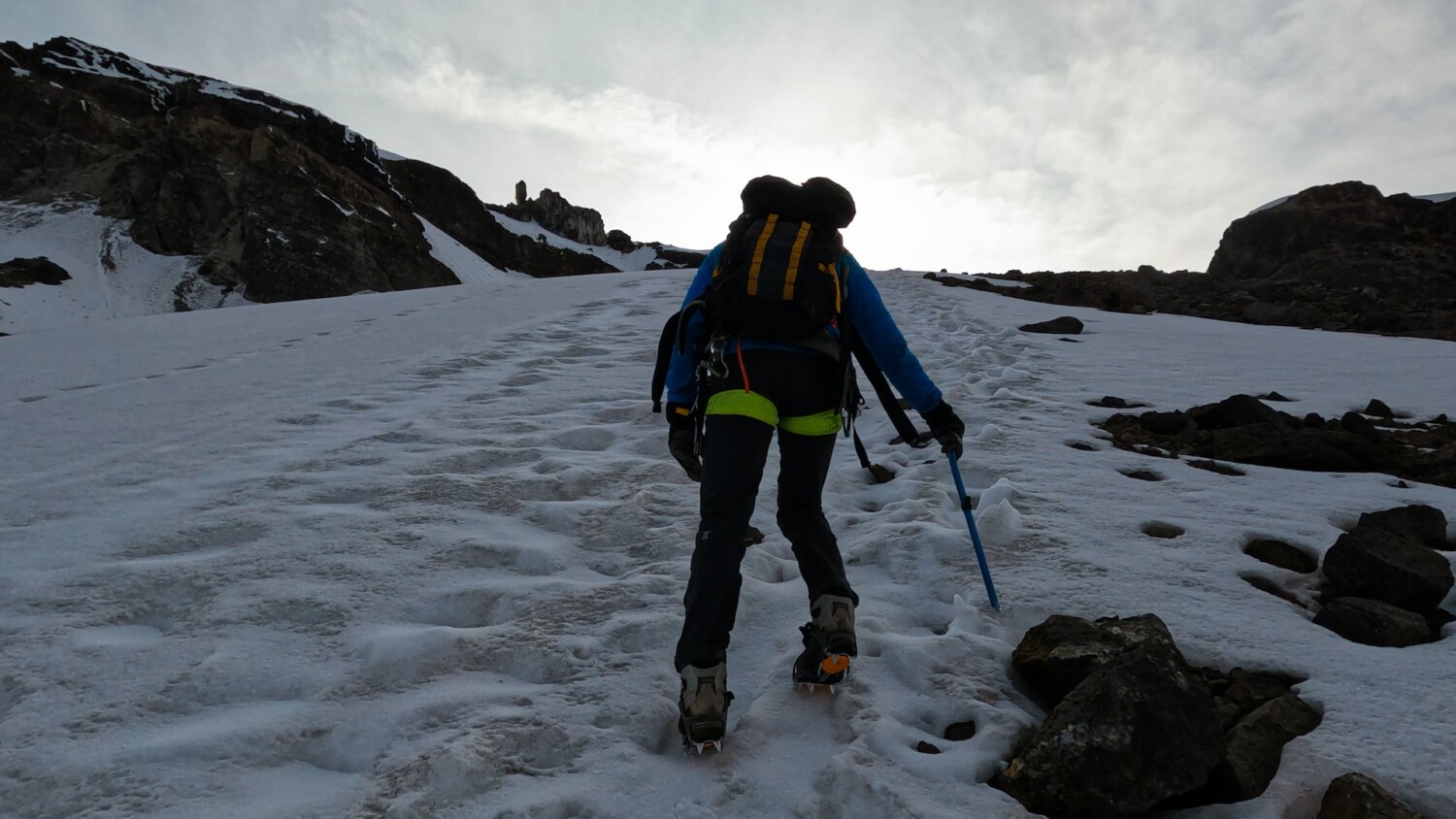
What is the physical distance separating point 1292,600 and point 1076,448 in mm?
2815

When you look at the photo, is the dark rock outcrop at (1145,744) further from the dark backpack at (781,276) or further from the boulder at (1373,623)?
the dark backpack at (781,276)

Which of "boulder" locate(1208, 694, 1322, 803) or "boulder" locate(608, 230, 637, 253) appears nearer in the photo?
"boulder" locate(1208, 694, 1322, 803)

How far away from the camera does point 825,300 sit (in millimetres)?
2965

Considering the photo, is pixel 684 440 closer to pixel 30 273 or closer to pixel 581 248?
pixel 30 273

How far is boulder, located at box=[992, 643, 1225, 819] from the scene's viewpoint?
226 centimetres

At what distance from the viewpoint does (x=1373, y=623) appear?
10.5ft

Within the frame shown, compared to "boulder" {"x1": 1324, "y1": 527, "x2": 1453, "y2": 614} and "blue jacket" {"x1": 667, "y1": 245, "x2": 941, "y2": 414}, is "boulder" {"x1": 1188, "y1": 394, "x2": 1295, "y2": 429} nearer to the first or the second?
"boulder" {"x1": 1324, "y1": 527, "x2": 1453, "y2": 614}

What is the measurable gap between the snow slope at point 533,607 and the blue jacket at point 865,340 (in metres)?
1.13

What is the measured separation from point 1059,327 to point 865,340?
10746 millimetres

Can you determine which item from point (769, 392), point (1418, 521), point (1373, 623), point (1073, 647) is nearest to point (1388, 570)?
point (1373, 623)

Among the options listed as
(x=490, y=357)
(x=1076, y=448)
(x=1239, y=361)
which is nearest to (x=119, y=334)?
(x=490, y=357)

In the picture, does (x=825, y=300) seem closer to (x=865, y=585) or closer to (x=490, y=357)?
(x=865, y=585)

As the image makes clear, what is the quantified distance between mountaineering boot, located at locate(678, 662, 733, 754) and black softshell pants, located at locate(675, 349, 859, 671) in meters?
0.05

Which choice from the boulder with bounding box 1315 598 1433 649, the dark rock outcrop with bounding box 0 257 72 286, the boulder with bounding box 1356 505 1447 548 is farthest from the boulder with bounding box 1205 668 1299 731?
the dark rock outcrop with bounding box 0 257 72 286
